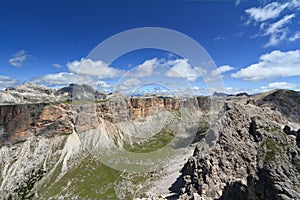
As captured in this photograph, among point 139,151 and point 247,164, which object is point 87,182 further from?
point 247,164

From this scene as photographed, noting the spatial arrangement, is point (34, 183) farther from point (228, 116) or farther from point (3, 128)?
point (228, 116)

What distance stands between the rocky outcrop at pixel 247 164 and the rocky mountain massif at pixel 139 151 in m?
0.11

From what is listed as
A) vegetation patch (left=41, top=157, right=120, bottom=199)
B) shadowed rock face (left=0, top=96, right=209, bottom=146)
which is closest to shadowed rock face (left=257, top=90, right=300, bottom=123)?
vegetation patch (left=41, top=157, right=120, bottom=199)

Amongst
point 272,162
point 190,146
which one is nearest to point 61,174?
point 190,146

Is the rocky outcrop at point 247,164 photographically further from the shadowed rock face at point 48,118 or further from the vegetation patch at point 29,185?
the shadowed rock face at point 48,118

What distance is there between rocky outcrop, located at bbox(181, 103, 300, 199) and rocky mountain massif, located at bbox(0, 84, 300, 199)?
0.11 meters

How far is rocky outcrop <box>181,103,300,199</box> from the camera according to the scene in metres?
22.1

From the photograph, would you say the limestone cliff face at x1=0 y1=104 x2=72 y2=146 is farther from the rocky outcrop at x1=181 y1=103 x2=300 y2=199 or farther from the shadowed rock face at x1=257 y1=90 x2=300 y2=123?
the shadowed rock face at x1=257 y1=90 x2=300 y2=123

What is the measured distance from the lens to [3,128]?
117 metres

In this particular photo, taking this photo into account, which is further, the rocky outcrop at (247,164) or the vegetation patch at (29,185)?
the vegetation patch at (29,185)

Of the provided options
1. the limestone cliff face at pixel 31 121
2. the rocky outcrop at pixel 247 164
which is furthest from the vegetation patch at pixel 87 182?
the rocky outcrop at pixel 247 164

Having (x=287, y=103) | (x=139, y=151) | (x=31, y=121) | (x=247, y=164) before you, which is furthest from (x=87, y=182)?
(x=287, y=103)

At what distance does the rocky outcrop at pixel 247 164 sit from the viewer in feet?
72.5

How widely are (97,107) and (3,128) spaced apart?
2041 inches
